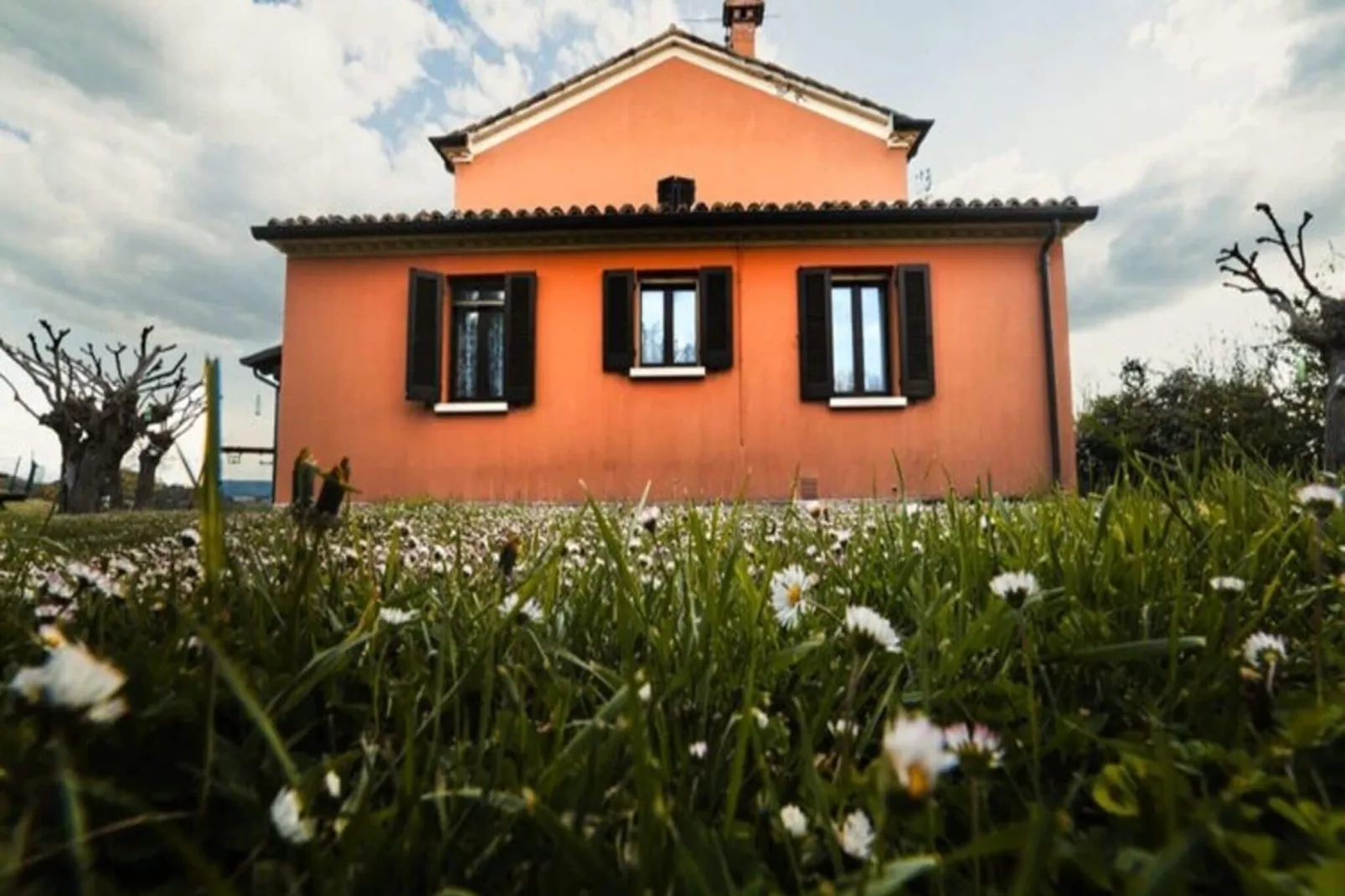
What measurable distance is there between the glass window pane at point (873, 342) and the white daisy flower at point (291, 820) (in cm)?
900

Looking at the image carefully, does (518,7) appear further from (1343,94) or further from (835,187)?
(1343,94)

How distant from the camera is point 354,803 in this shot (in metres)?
0.60

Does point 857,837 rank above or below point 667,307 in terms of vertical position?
below

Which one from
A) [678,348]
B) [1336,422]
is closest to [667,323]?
[678,348]

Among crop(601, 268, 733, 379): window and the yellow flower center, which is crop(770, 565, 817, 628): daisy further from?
crop(601, 268, 733, 379): window

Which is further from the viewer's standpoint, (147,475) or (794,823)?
(147,475)

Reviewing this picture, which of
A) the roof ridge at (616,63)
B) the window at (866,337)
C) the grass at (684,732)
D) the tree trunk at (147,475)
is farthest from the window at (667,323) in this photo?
the tree trunk at (147,475)

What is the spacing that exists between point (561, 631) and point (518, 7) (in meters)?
13.2

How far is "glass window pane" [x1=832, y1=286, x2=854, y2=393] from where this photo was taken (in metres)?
9.02

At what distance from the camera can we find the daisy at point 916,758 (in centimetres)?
35

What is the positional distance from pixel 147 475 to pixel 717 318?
13.3 metres

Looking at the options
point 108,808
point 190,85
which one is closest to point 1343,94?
point 108,808

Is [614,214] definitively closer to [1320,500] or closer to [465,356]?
[465,356]

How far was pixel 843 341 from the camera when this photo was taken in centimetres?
913
